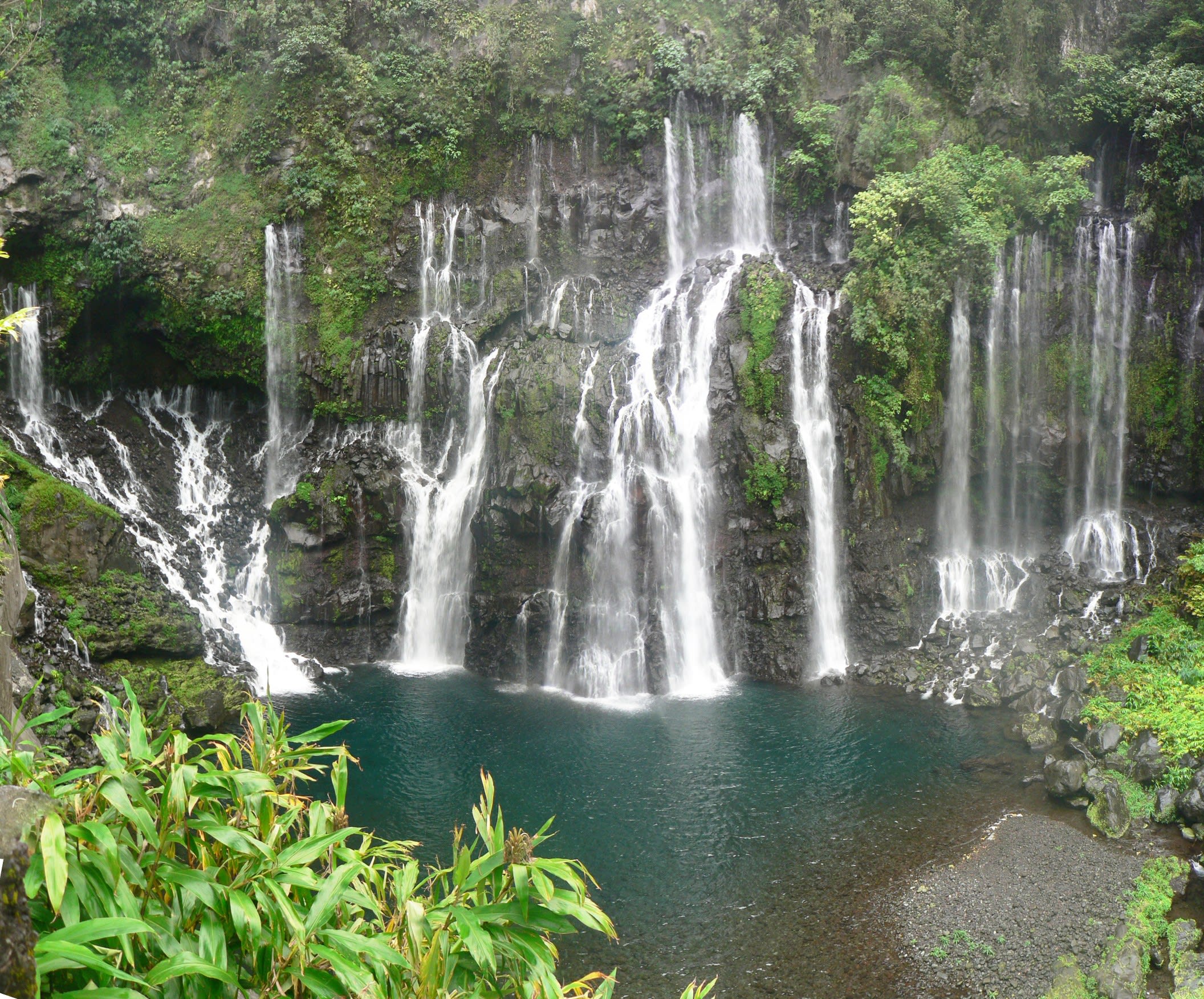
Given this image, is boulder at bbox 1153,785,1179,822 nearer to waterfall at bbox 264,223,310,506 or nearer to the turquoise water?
the turquoise water

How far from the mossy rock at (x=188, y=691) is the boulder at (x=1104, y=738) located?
14.0 metres

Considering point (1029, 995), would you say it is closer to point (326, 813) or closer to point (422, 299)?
point (326, 813)

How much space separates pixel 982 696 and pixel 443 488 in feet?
40.3

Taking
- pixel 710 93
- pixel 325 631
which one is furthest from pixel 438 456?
pixel 710 93

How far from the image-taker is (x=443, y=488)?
2084 cm

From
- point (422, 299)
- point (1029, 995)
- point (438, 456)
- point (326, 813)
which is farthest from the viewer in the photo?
point (422, 299)

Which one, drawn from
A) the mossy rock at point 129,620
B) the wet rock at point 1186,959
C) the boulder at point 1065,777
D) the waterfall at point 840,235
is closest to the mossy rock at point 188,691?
the mossy rock at point 129,620

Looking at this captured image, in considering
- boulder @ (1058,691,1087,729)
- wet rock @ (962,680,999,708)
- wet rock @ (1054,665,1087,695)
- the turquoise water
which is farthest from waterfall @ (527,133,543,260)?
boulder @ (1058,691,1087,729)

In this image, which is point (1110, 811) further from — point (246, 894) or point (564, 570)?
point (246, 894)

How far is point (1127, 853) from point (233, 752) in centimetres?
1215

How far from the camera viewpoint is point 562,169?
2412 centimetres

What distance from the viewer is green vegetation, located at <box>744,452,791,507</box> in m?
19.5

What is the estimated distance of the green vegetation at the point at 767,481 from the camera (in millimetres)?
19469

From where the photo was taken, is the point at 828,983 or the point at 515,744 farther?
the point at 515,744
